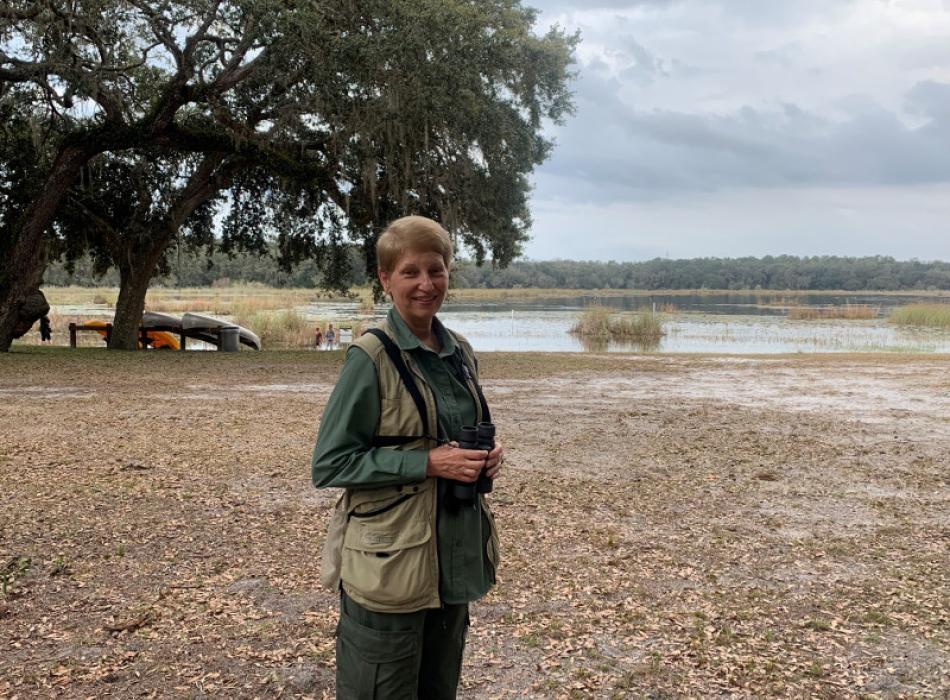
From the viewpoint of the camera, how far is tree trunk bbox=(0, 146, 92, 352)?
16.2 meters

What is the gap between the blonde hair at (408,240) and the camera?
78.2 inches

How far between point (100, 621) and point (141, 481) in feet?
8.67

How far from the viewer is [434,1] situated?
44.3 feet

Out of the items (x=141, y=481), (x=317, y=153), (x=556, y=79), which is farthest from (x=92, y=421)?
(x=556, y=79)

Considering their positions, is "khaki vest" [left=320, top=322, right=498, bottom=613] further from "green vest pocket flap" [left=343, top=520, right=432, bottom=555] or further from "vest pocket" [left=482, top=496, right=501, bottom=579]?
"vest pocket" [left=482, top=496, right=501, bottom=579]

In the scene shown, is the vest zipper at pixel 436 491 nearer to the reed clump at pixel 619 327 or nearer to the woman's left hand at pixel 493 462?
the woman's left hand at pixel 493 462

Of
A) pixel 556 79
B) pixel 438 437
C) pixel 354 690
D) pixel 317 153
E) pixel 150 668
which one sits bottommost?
pixel 150 668

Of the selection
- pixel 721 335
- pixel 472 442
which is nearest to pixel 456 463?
pixel 472 442

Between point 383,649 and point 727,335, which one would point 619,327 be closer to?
point 727,335

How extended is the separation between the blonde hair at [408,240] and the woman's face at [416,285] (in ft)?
0.04

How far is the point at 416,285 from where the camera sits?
2.01m

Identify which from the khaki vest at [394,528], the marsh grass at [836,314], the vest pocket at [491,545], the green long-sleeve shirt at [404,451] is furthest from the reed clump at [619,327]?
the khaki vest at [394,528]

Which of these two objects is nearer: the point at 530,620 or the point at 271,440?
the point at 530,620

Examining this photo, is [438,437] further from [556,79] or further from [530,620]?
[556,79]
